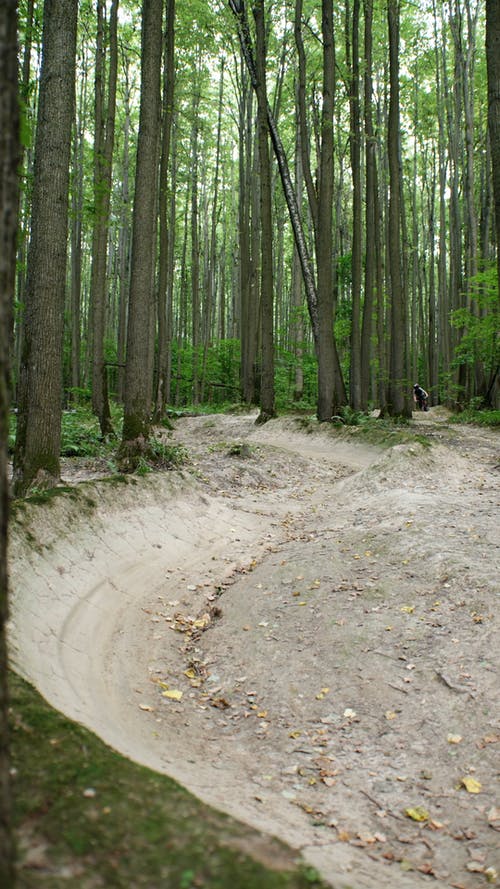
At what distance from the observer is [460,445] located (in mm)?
12453

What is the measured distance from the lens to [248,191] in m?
24.9

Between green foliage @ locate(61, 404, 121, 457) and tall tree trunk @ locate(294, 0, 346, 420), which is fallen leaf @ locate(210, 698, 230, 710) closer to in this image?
green foliage @ locate(61, 404, 121, 457)

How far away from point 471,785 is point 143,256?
7591 mm

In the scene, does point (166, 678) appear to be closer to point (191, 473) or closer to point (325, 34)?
point (191, 473)

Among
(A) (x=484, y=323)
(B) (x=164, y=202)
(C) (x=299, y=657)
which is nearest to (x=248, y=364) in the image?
(B) (x=164, y=202)

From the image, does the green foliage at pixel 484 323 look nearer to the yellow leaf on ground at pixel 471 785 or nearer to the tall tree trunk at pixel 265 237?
the tall tree trunk at pixel 265 237

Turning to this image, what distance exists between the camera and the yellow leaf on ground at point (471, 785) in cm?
314

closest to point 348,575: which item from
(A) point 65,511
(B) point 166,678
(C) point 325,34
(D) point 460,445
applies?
(B) point 166,678

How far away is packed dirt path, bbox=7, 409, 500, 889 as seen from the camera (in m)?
2.93

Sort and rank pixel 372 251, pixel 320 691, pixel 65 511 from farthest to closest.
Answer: pixel 372 251 < pixel 65 511 < pixel 320 691

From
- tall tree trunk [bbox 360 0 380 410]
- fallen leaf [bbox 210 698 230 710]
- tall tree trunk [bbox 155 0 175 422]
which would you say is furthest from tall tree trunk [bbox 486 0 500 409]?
fallen leaf [bbox 210 698 230 710]

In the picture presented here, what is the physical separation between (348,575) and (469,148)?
72.7ft

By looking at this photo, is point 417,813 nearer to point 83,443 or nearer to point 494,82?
point 83,443

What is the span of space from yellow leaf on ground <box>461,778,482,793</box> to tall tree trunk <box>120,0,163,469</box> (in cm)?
590
